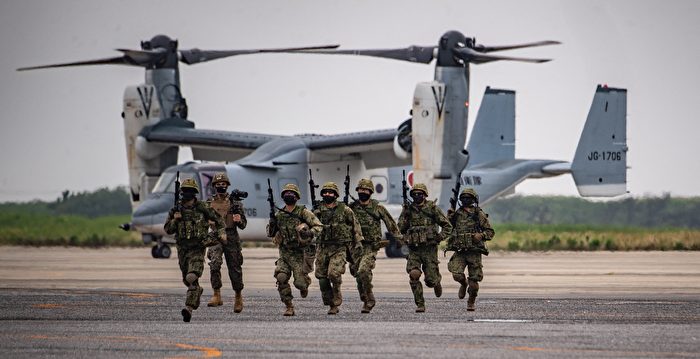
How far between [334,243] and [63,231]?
29658 mm

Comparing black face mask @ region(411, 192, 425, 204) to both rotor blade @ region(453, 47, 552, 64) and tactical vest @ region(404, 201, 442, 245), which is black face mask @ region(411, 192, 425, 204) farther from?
rotor blade @ region(453, 47, 552, 64)

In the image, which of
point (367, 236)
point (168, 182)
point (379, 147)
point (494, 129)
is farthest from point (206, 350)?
point (494, 129)

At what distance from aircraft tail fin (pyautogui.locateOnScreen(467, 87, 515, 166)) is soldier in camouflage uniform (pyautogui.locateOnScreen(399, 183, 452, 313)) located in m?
25.6

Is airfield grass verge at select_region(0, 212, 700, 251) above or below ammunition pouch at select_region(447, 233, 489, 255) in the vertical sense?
→ below

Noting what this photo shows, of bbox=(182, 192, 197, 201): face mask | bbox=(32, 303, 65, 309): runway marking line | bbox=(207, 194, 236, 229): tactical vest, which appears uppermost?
bbox=(182, 192, 197, 201): face mask

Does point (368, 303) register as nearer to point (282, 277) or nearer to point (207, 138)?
point (282, 277)

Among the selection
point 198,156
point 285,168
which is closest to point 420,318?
point 285,168

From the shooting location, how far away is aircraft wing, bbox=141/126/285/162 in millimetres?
41812

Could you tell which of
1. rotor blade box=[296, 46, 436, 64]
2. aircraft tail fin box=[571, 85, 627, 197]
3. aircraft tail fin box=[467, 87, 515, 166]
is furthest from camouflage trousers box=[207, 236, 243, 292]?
aircraft tail fin box=[467, 87, 515, 166]

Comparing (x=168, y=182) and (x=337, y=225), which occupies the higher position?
(x=168, y=182)

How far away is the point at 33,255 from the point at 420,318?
77.4ft

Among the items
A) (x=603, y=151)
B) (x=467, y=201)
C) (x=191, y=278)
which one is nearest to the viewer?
(x=191, y=278)

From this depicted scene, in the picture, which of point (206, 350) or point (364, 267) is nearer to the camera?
point (206, 350)

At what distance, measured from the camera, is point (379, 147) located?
38875 mm
